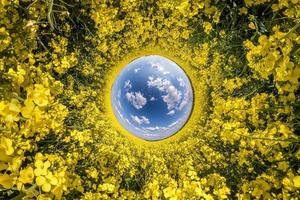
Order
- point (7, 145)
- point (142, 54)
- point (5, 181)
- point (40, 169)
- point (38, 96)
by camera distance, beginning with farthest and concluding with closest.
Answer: point (142, 54)
point (38, 96)
point (40, 169)
point (5, 181)
point (7, 145)

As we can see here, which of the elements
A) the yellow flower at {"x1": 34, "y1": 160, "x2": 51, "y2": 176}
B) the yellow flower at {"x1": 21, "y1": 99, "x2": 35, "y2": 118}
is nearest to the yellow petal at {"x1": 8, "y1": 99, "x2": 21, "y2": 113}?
the yellow flower at {"x1": 21, "y1": 99, "x2": 35, "y2": 118}

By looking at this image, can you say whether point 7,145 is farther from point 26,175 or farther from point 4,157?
point 26,175

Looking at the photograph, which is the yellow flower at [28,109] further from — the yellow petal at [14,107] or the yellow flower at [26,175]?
the yellow flower at [26,175]

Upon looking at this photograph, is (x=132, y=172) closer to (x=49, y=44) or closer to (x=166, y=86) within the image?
(x=166, y=86)

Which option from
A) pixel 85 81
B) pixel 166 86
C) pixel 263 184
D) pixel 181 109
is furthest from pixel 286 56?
pixel 85 81

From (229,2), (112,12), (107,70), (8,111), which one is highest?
(107,70)

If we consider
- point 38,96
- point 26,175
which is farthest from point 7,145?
point 38,96

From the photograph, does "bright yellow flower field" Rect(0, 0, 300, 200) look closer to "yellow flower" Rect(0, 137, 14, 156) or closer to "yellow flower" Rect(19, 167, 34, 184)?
"yellow flower" Rect(19, 167, 34, 184)

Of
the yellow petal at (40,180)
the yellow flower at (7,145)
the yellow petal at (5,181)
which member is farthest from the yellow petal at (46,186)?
the yellow flower at (7,145)
